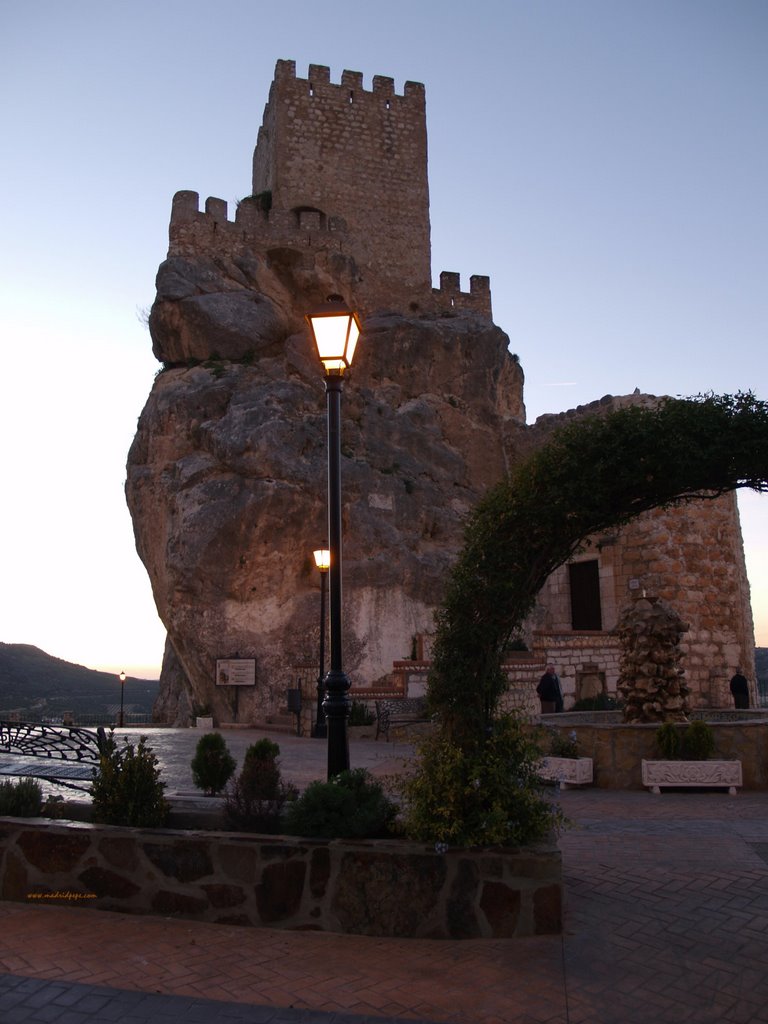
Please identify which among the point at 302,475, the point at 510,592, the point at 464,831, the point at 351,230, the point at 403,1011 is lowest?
the point at 403,1011

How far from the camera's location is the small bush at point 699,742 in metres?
9.91

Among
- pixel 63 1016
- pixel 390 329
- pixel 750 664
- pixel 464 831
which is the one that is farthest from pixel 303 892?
pixel 390 329

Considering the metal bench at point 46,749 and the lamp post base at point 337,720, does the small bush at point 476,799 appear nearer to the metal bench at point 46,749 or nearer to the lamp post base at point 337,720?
the lamp post base at point 337,720

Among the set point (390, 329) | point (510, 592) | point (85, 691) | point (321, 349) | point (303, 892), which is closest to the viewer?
point (303, 892)

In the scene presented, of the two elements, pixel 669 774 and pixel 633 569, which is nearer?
pixel 669 774

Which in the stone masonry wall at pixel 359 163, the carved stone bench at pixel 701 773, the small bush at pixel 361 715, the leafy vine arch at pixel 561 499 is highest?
the stone masonry wall at pixel 359 163

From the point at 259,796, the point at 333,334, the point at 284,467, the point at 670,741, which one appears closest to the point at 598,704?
the point at 670,741

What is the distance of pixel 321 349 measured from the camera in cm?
668

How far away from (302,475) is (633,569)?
925 centimetres

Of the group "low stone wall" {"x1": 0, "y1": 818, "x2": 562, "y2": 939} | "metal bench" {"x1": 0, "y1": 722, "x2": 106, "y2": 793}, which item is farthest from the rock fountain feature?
"metal bench" {"x1": 0, "y1": 722, "x2": 106, "y2": 793}

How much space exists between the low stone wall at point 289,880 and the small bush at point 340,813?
0.19 m

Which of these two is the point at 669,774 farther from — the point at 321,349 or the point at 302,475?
the point at 302,475

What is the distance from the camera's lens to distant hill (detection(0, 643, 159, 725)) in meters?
46.8

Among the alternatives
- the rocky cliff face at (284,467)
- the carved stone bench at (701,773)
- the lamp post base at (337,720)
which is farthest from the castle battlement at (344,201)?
the lamp post base at (337,720)
